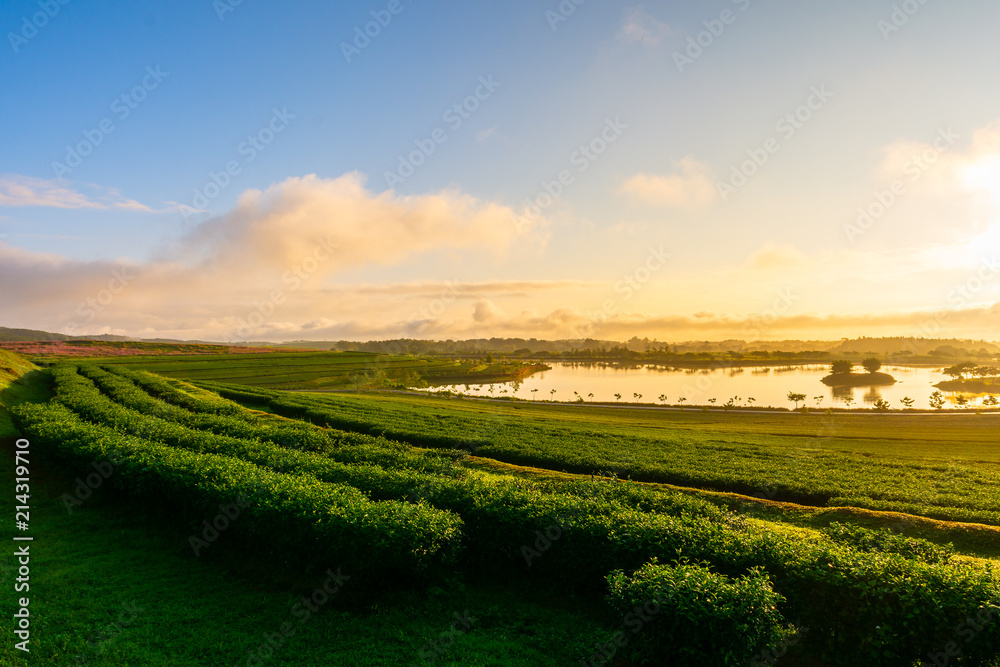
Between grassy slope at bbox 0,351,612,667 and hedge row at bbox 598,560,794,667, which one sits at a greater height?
hedge row at bbox 598,560,794,667

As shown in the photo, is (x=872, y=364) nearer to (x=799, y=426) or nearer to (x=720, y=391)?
(x=720, y=391)

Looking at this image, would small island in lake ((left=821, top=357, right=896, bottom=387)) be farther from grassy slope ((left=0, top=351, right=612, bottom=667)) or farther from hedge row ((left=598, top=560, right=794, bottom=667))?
grassy slope ((left=0, top=351, right=612, bottom=667))

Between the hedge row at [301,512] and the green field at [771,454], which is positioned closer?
the hedge row at [301,512]

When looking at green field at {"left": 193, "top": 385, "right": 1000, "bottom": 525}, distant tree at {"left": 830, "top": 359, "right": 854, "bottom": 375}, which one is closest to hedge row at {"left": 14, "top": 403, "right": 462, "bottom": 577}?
green field at {"left": 193, "top": 385, "right": 1000, "bottom": 525}

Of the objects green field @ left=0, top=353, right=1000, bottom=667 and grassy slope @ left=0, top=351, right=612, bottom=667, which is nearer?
green field @ left=0, top=353, right=1000, bottom=667

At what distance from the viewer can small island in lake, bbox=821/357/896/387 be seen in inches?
4621

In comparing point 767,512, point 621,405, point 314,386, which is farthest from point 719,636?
point 314,386

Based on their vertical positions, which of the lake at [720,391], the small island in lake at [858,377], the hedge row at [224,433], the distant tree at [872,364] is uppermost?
the hedge row at [224,433]

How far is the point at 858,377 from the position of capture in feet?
403

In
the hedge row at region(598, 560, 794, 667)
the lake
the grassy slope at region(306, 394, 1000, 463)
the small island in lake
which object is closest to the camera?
the hedge row at region(598, 560, 794, 667)

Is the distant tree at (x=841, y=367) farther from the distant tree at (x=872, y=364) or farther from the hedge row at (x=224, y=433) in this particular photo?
the hedge row at (x=224, y=433)

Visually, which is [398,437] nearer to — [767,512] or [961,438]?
[767,512]

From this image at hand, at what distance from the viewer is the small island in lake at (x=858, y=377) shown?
117 metres

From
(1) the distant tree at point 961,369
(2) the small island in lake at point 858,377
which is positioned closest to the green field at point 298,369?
(2) the small island in lake at point 858,377
